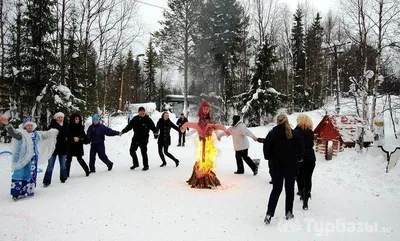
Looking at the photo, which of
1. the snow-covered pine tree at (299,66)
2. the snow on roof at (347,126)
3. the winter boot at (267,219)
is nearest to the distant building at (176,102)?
the snow-covered pine tree at (299,66)

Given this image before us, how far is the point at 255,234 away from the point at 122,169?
605cm

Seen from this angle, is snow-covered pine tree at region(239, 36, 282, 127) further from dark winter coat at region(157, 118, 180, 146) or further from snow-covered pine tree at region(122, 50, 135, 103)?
snow-covered pine tree at region(122, 50, 135, 103)

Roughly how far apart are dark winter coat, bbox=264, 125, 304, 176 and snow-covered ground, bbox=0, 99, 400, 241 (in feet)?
3.02

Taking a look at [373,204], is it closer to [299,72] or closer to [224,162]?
[224,162]

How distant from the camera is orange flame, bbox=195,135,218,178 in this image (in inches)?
290

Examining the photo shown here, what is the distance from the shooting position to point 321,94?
1310 inches

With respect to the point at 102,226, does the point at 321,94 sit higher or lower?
higher

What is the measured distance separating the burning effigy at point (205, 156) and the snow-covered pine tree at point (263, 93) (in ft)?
52.3

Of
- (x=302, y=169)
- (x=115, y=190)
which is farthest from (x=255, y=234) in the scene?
(x=115, y=190)

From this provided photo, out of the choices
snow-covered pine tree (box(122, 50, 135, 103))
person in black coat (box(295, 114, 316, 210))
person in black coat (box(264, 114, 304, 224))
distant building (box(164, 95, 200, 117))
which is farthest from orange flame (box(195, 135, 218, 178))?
distant building (box(164, 95, 200, 117))

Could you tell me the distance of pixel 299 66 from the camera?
33312mm

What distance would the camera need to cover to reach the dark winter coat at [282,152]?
5254 millimetres

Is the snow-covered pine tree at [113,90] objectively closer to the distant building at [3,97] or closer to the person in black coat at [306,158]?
the distant building at [3,97]

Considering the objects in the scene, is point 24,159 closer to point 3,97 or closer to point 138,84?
point 3,97
